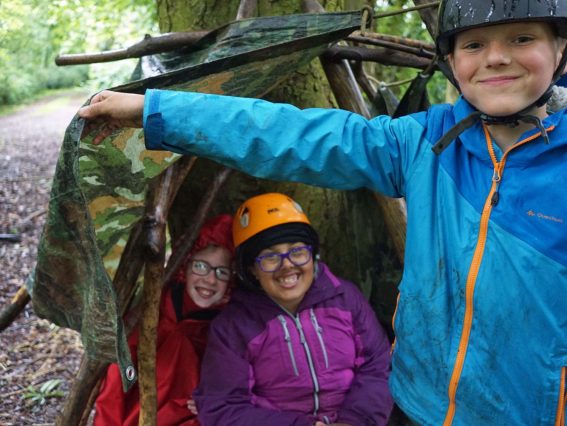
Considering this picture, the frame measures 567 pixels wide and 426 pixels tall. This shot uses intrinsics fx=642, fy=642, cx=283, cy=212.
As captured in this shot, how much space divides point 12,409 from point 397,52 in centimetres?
267

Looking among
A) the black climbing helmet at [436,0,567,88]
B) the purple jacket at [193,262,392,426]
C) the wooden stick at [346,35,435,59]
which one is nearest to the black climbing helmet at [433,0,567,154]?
the black climbing helmet at [436,0,567,88]

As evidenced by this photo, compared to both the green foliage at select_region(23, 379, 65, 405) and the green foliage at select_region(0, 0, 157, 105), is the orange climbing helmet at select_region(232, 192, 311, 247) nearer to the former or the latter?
the green foliage at select_region(23, 379, 65, 405)

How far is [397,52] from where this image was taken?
2723mm

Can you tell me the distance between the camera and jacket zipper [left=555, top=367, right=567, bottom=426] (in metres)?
1.40

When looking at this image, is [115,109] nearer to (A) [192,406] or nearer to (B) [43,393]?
(A) [192,406]

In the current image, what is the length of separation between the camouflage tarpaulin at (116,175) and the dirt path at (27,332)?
4.60 ft

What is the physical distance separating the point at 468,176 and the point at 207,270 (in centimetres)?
145

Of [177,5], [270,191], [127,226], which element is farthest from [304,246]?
[177,5]

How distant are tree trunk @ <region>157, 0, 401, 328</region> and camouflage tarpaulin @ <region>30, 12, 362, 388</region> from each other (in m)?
0.41

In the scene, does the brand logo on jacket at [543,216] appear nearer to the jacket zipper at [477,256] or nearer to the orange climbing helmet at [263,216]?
the jacket zipper at [477,256]

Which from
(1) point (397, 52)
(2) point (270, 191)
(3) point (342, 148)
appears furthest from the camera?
(2) point (270, 191)

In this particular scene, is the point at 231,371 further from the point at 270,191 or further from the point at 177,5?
the point at 177,5

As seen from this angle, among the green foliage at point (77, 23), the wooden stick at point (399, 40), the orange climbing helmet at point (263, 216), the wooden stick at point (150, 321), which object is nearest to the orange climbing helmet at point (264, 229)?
the orange climbing helmet at point (263, 216)

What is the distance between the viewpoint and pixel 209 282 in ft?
8.81
